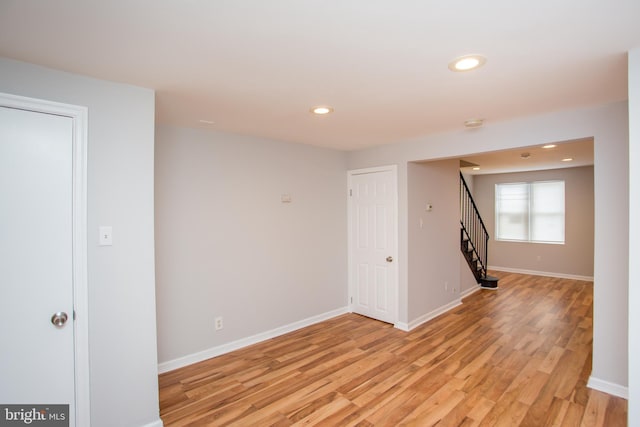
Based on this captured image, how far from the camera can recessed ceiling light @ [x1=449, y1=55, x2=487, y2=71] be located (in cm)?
176

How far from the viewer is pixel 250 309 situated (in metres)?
3.69

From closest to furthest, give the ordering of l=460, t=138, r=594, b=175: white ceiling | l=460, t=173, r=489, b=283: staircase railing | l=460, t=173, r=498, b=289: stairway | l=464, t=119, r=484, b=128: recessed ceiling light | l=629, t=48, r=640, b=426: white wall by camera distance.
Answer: l=629, t=48, r=640, b=426: white wall < l=464, t=119, r=484, b=128: recessed ceiling light < l=460, t=138, r=594, b=175: white ceiling < l=460, t=173, r=498, b=289: stairway < l=460, t=173, r=489, b=283: staircase railing

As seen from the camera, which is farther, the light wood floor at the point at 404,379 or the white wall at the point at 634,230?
the light wood floor at the point at 404,379

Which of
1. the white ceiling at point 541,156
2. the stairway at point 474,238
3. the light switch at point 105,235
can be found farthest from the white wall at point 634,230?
the stairway at point 474,238

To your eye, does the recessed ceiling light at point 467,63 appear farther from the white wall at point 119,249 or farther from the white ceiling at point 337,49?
the white wall at point 119,249

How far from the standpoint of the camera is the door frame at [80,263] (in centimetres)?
194

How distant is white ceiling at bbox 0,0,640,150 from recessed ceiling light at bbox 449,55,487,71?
0.16 feet

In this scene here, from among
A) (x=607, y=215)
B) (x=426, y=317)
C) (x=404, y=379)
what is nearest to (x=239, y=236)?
(x=404, y=379)

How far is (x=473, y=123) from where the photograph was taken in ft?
10.1

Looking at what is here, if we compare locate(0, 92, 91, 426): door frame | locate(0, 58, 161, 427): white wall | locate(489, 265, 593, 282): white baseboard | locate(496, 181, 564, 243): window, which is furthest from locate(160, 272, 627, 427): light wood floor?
locate(496, 181, 564, 243): window

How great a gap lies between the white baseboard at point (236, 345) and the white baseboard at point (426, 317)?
993mm

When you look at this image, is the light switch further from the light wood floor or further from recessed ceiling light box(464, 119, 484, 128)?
recessed ceiling light box(464, 119, 484, 128)

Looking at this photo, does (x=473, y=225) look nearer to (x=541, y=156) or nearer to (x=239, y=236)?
(x=541, y=156)

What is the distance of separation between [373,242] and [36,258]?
11.8 ft
